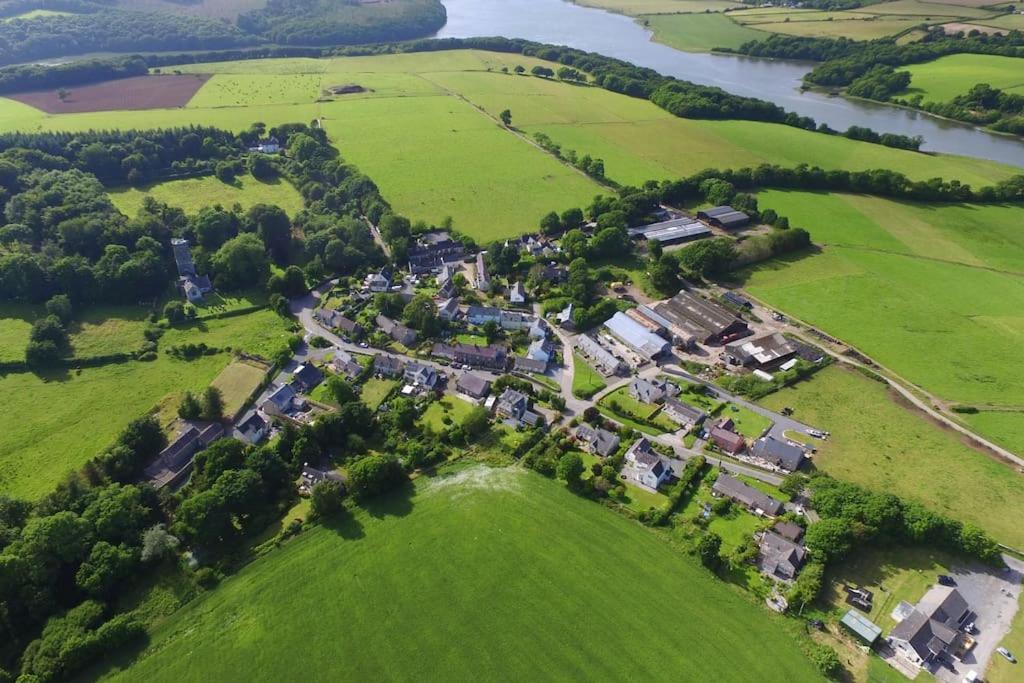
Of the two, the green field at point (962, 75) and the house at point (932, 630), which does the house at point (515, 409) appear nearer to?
the house at point (932, 630)

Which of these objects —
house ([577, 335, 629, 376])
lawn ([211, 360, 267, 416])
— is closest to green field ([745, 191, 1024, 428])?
house ([577, 335, 629, 376])

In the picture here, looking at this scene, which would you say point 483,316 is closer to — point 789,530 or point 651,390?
point 651,390

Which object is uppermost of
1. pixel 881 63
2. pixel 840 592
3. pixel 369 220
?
pixel 881 63

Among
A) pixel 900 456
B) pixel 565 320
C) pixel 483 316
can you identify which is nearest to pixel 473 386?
pixel 483 316

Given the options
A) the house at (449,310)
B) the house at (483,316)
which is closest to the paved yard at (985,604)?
the house at (483,316)

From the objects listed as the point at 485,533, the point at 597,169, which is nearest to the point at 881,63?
the point at 597,169

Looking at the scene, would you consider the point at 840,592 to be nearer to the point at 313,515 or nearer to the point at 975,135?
the point at 313,515
